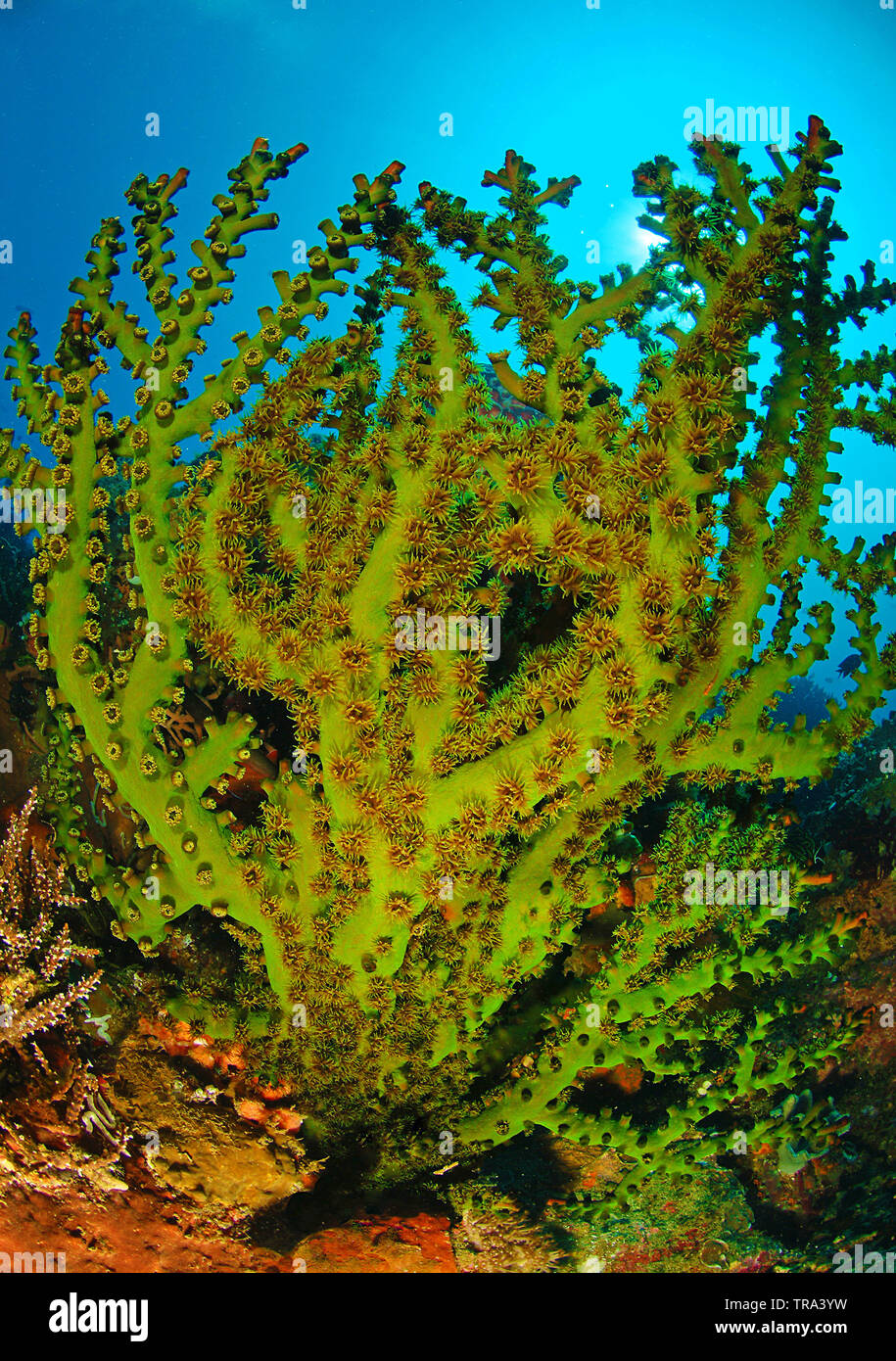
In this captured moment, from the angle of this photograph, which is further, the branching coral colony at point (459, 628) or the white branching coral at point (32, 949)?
the white branching coral at point (32, 949)

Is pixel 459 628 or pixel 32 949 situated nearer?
pixel 459 628

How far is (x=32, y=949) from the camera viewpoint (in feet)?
11.8

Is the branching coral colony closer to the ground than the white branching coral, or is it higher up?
higher up

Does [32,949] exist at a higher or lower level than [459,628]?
lower

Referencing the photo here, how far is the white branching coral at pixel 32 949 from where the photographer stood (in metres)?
3.34

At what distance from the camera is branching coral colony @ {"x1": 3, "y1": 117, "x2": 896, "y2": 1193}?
2607mm

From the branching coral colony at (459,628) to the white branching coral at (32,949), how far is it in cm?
36

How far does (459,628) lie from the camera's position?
2.63 metres

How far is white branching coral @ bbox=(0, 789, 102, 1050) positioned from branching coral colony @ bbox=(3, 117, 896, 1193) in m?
0.36

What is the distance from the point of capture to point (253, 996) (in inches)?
134

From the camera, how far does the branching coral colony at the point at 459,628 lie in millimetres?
2607

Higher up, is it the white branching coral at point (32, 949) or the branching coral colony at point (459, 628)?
the branching coral colony at point (459, 628)

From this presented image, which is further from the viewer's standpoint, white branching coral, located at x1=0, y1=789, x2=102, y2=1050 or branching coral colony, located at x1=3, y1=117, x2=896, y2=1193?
white branching coral, located at x1=0, y1=789, x2=102, y2=1050

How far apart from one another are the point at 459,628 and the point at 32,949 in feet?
9.93
